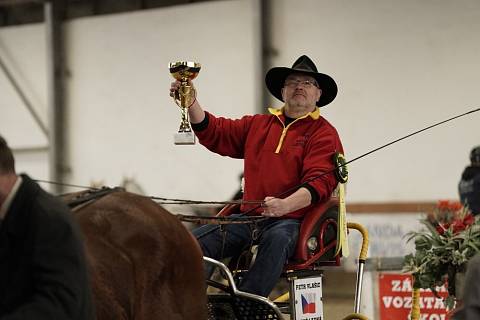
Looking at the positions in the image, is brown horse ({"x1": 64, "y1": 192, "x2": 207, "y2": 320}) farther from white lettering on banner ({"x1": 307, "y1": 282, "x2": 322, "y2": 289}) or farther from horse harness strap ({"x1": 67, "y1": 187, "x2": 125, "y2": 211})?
white lettering on banner ({"x1": 307, "y1": 282, "x2": 322, "y2": 289})

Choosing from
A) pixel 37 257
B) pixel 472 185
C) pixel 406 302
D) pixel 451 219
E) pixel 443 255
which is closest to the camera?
pixel 37 257

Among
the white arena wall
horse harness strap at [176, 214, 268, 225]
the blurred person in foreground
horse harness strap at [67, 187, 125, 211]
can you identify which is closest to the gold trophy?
horse harness strap at [176, 214, 268, 225]

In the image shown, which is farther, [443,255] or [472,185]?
[472,185]

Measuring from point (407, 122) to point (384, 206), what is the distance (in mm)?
1099

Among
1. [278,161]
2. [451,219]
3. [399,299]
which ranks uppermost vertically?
[278,161]

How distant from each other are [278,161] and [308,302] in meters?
0.79

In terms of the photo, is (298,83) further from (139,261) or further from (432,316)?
(432,316)

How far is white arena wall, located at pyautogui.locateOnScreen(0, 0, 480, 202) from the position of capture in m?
12.1

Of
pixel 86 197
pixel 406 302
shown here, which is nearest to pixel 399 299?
pixel 406 302

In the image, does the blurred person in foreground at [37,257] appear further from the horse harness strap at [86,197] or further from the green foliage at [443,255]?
the green foliage at [443,255]

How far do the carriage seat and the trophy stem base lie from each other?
740 millimetres

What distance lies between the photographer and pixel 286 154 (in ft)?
17.8

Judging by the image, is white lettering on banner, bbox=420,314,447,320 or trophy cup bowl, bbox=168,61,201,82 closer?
trophy cup bowl, bbox=168,61,201,82

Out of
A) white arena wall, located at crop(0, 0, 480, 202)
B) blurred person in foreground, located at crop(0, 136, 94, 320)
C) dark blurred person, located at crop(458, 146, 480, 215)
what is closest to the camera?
blurred person in foreground, located at crop(0, 136, 94, 320)
